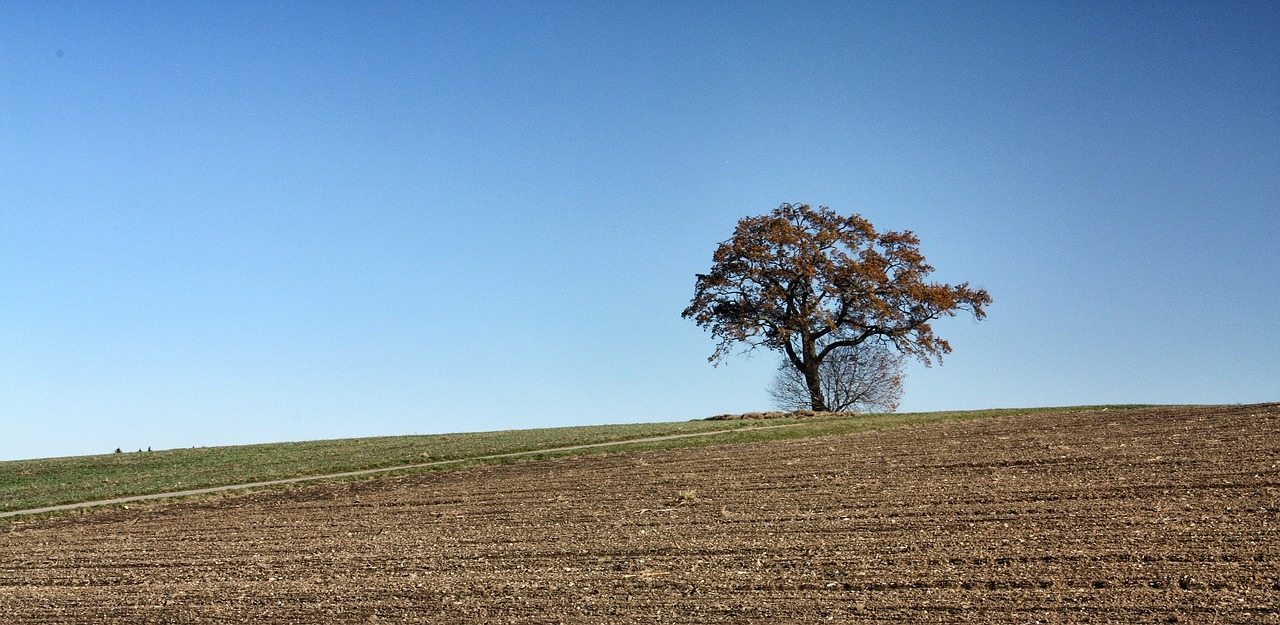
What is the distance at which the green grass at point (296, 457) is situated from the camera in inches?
1024

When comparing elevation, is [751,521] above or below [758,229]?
below

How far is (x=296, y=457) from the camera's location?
100 feet

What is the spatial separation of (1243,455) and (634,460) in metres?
11.8

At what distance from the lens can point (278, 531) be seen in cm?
1733

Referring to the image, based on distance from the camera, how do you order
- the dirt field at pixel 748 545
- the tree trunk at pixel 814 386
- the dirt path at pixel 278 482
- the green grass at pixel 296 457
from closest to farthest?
1. the dirt field at pixel 748 545
2. the dirt path at pixel 278 482
3. the green grass at pixel 296 457
4. the tree trunk at pixel 814 386

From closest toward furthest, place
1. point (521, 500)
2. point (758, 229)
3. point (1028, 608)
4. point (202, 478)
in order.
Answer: point (1028, 608), point (521, 500), point (202, 478), point (758, 229)

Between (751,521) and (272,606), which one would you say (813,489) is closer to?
(751,521)

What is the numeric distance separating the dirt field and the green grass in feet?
15.9

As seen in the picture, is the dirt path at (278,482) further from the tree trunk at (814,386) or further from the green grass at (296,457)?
the tree trunk at (814,386)

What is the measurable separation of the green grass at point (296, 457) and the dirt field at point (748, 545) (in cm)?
485

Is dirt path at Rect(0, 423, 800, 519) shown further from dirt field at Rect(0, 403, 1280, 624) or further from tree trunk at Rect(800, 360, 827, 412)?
tree trunk at Rect(800, 360, 827, 412)

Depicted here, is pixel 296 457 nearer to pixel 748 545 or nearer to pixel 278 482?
pixel 278 482

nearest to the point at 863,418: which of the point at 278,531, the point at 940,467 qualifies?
the point at 940,467

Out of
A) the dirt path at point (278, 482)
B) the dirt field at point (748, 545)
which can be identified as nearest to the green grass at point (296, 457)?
the dirt path at point (278, 482)
